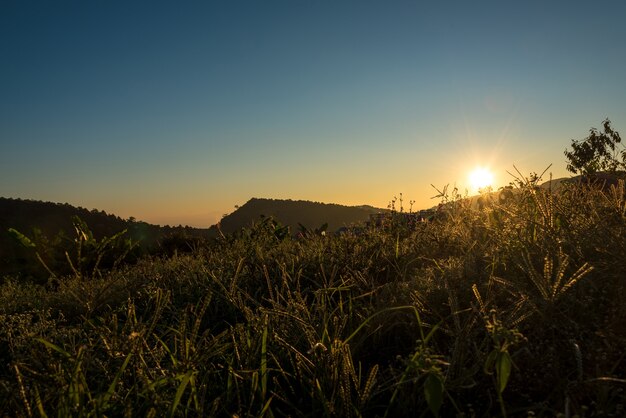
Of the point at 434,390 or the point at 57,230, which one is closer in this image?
the point at 434,390

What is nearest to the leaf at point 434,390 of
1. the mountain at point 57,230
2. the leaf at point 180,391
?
the leaf at point 180,391

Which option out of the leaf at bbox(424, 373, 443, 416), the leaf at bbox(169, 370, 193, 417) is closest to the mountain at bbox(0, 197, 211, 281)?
the leaf at bbox(169, 370, 193, 417)

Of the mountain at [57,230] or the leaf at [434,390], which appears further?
the mountain at [57,230]

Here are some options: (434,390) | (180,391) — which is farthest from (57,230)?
(434,390)

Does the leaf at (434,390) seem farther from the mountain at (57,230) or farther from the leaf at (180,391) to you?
the mountain at (57,230)

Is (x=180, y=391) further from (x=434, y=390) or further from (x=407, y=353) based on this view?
(x=407, y=353)

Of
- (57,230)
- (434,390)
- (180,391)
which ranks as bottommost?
(180,391)

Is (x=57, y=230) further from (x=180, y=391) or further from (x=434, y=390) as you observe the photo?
(x=434, y=390)

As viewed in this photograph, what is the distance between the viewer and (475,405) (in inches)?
71.8

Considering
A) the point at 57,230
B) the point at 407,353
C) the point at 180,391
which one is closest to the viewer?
the point at 180,391

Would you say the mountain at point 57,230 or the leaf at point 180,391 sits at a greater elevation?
the mountain at point 57,230

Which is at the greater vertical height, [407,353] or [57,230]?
[57,230]

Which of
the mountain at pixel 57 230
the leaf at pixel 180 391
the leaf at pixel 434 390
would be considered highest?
the mountain at pixel 57 230

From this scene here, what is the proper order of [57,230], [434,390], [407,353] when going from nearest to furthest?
[434,390], [407,353], [57,230]
